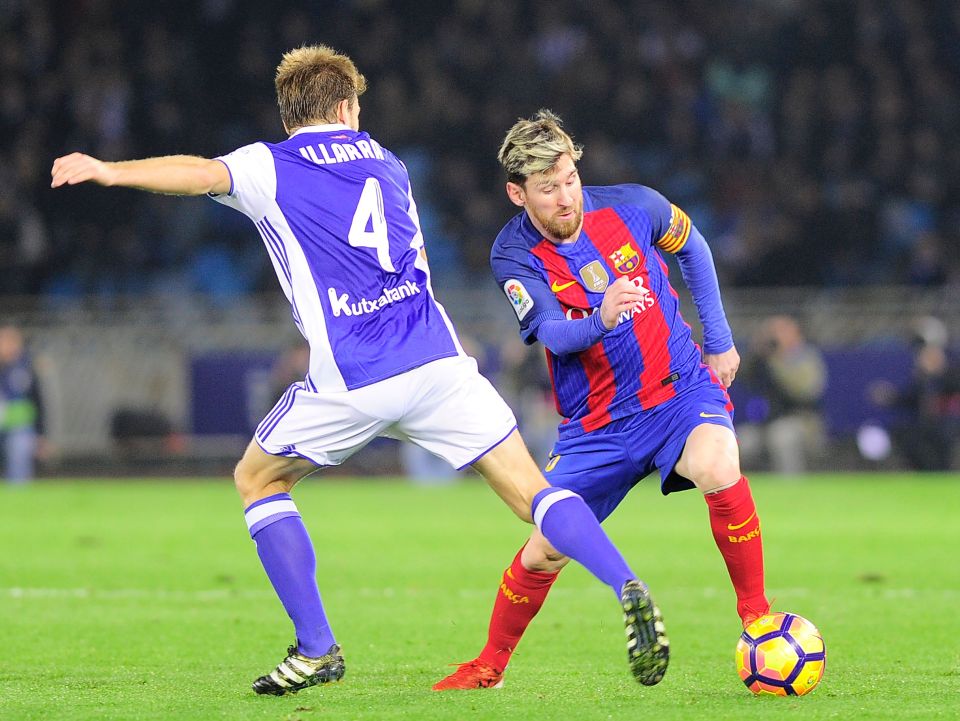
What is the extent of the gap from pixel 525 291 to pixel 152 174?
5.49 feet

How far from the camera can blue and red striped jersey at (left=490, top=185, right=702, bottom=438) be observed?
6.11 m

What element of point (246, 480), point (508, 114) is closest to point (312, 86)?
point (246, 480)

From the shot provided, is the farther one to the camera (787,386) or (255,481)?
(787,386)

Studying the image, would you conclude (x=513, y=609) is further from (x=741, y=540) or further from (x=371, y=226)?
(x=371, y=226)

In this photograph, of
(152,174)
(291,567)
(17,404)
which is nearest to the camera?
(152,174)

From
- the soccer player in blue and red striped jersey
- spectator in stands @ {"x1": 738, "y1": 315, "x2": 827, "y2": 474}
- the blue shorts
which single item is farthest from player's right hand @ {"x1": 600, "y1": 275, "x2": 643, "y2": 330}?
spectator in stands @ {"x1": 738, "y1": 315, "x2": 827, "y2": 474}

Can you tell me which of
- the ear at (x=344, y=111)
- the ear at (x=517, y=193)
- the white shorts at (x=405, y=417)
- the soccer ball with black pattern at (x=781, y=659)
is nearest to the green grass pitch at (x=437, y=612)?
the soccer ball with black pattern at (x=781, y=659)

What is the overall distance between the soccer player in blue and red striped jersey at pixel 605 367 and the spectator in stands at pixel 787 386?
→ 46.1ft

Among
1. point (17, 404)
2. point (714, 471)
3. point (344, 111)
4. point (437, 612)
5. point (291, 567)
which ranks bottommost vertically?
point (17, 404)

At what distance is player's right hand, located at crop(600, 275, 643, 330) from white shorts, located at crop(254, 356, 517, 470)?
51 centimetres

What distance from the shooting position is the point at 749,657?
5.51 m

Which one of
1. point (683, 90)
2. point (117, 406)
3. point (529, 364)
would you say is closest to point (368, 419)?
point (529, 364)

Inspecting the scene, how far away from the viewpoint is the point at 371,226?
5547 mm

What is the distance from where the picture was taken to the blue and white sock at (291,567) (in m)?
5.60
